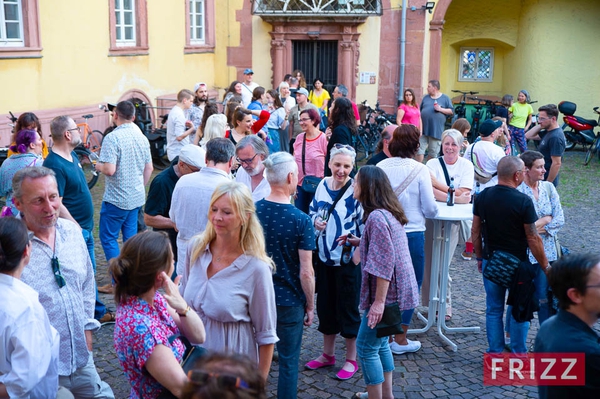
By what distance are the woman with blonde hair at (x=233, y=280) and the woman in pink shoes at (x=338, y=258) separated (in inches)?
52.6

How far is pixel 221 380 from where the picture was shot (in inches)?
70.3

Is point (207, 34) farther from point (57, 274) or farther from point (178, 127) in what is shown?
point (57, 274)

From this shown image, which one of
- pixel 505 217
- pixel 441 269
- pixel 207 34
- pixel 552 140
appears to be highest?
pixel 207 34

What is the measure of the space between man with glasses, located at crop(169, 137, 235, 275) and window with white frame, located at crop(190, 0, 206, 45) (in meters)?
13.7

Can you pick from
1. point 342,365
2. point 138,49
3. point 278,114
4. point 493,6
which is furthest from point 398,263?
point 493,6

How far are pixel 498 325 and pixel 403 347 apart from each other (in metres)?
0.79

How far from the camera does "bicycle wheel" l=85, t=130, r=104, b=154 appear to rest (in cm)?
1288

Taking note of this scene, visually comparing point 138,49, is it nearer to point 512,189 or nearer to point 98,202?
point 98,202

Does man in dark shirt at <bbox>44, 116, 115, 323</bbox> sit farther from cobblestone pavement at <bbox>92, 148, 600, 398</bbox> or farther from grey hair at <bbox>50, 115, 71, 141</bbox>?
cobblestone pavement at <bbox>92, 148, 600, 398</bbox>

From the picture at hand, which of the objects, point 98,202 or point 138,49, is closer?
point 98,202

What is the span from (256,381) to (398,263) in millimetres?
2377

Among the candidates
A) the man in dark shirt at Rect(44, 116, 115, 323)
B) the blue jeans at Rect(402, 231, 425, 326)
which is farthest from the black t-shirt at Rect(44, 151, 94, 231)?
the blue jeans at Rect(402, 231, 425, 326)

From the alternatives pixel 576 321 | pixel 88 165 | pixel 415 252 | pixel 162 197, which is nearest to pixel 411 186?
pixel 415 252

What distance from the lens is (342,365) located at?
517 cm
